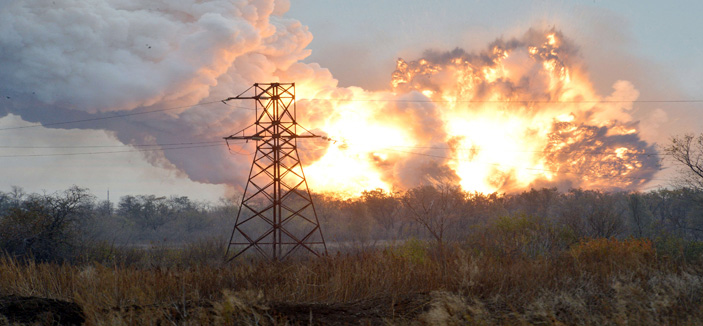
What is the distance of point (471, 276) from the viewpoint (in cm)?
1191

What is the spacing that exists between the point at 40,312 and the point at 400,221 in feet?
226

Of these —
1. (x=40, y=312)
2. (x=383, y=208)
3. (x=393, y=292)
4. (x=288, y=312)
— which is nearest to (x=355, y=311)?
(x=288, y=312)

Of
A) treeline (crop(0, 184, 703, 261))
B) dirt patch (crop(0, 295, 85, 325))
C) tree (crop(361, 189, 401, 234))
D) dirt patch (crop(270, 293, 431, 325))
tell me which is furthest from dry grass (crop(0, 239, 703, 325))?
tree (crop(361, 189, 401, 234))

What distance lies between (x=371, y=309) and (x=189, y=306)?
345cm

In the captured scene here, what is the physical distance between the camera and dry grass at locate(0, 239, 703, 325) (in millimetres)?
8133

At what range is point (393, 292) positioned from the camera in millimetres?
11445

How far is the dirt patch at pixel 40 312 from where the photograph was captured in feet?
28.4

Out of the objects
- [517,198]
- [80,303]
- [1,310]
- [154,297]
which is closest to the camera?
[1,310]

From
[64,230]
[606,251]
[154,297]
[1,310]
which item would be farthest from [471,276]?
[64,230]

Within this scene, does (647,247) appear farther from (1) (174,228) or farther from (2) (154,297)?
(1) (174,228)

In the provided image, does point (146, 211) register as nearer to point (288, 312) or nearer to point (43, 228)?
point (43, 228)

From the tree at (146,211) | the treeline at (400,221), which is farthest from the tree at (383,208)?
the tree at (146,211)

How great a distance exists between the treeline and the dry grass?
903cm

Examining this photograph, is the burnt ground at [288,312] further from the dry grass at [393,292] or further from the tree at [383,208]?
the tree at [383,208]
